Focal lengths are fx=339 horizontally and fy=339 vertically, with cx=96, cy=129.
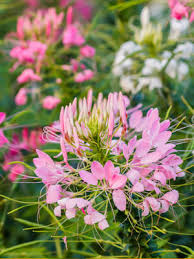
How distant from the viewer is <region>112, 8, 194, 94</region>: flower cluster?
87cm

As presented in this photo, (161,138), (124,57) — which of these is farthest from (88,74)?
(161,138)

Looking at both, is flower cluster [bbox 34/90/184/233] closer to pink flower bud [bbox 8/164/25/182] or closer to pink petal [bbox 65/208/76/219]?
pink petal [bbox 65/208/76/219]

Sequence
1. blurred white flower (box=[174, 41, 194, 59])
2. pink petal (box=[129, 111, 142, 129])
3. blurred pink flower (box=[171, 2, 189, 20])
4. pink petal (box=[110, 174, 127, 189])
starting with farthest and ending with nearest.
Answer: blurred white flower (box=[174, 41, 194, 59]) → blurred pink flower (box=[171, 2, 189, 20]) → pink petal (box=[129, 111, 142, 129]) → pink petal (box=[110, 174, 127, 189])

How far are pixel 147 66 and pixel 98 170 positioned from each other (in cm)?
49

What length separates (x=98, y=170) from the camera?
474 mm

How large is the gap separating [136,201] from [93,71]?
1.99 feet

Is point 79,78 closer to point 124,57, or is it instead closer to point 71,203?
point 124,57

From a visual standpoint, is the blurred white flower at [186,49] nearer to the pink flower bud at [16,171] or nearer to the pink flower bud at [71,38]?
the pink flower bud at [71,38]

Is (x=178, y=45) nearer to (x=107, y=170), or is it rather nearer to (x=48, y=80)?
(x=48, y=80)

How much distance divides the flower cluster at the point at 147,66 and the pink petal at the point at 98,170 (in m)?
0.42

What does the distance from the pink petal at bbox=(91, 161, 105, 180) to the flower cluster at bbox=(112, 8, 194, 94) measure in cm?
42

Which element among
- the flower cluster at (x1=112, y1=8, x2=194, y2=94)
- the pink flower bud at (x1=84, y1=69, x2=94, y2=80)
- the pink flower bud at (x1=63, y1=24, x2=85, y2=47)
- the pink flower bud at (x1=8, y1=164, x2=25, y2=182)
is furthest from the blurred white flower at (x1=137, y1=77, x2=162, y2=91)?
the pink flower bud at (x1=8, y1=164, x2=25, y2=182)

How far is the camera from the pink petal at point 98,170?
0.47m

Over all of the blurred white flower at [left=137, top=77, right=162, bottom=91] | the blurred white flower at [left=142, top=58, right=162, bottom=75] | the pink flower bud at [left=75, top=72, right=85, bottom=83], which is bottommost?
the blurred white flower at [left=137, top=77, right=162, bottom=91]
